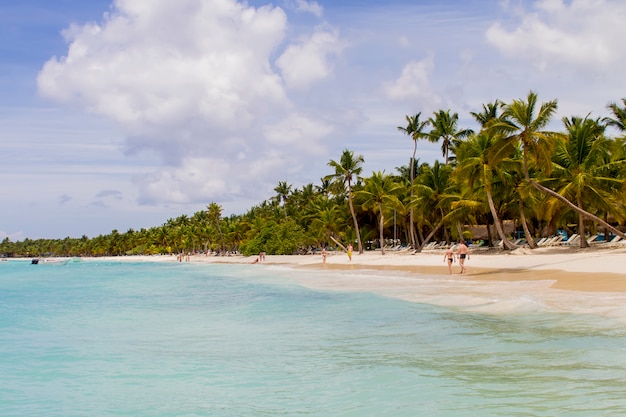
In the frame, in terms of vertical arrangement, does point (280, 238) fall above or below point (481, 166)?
below

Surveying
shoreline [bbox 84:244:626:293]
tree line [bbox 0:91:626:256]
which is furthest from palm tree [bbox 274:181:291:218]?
shoreline [bbox 84:244:626:293]

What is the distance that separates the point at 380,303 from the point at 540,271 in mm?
9742

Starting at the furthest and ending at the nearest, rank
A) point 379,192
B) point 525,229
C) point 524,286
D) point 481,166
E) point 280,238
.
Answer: point 280,238 < point 379,192 < point 525,229 < point 481,166 < point 524,286

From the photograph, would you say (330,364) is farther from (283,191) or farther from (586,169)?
(283,191)

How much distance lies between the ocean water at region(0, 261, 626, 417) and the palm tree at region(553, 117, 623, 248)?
1721 cm

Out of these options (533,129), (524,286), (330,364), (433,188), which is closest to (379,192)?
(433,188)

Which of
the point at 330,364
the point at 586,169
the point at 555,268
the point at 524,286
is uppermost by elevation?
the point at 586,169

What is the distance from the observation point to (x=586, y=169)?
96.6 feet

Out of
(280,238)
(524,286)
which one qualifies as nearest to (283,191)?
(280,238)

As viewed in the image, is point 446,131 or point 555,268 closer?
point 555,268

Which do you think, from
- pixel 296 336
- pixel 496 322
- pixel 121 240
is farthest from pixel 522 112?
pixel 121 240

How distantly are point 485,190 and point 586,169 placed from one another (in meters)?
6.34

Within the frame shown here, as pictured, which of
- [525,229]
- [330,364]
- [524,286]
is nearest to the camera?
[330,364]

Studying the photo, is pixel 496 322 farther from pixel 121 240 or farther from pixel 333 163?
pixel 121 240
